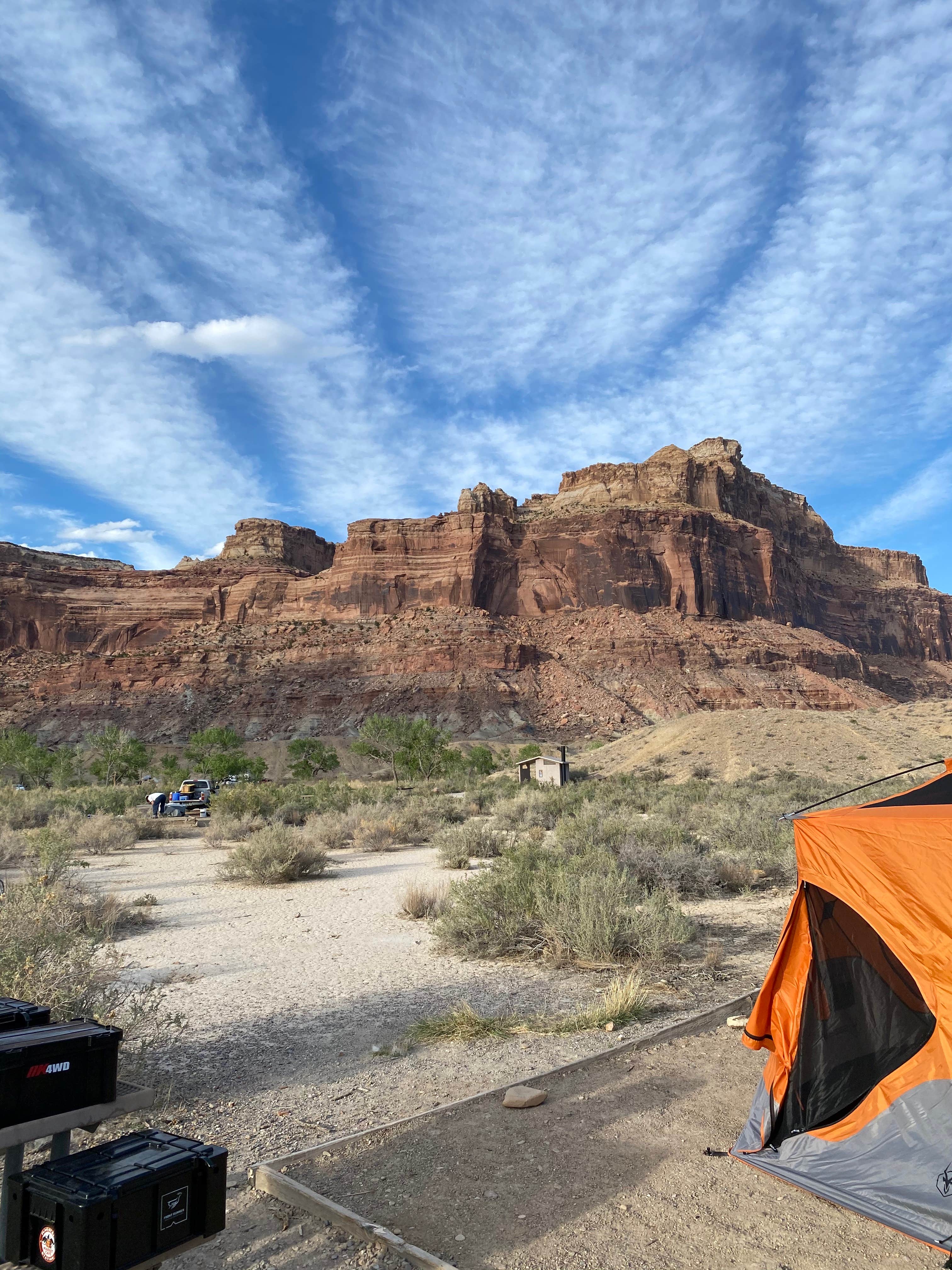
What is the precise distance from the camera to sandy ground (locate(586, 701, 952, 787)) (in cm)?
3058

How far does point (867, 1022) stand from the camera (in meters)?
4.01

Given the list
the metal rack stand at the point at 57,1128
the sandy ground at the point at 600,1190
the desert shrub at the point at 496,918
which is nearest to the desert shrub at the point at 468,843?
the desert shrub at the point at 496,918

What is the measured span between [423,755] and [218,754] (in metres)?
12.9

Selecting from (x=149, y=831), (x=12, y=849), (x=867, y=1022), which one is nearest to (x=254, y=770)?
(x=149, y=831)

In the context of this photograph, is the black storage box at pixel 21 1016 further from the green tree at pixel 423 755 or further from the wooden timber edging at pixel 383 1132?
the green tree at pixel 423 755

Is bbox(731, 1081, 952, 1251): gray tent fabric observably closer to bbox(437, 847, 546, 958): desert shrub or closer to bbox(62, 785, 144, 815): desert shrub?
bbox(437, 847, 546, 958): desert shrub

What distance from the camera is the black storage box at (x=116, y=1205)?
2365 mm

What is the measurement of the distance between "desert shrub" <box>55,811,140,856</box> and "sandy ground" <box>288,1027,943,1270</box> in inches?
625

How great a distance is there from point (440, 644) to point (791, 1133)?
70.5 metres

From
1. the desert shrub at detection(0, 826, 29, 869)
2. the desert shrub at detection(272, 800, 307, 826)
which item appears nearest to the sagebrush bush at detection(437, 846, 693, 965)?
the desert shrub at detection(0, 826, 29, 869)

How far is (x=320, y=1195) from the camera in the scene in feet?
11.3

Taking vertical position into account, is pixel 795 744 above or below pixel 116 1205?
above

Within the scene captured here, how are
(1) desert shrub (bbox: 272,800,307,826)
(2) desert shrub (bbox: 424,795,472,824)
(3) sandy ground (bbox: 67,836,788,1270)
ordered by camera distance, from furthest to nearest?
(2) desert shrub (bbox: 424,795,472,824), (1) desert shrub (bbox: 272,800,307,826), (3) sandy ground (bbox: 67,836,788,1270)

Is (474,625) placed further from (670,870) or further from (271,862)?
(670,870)
